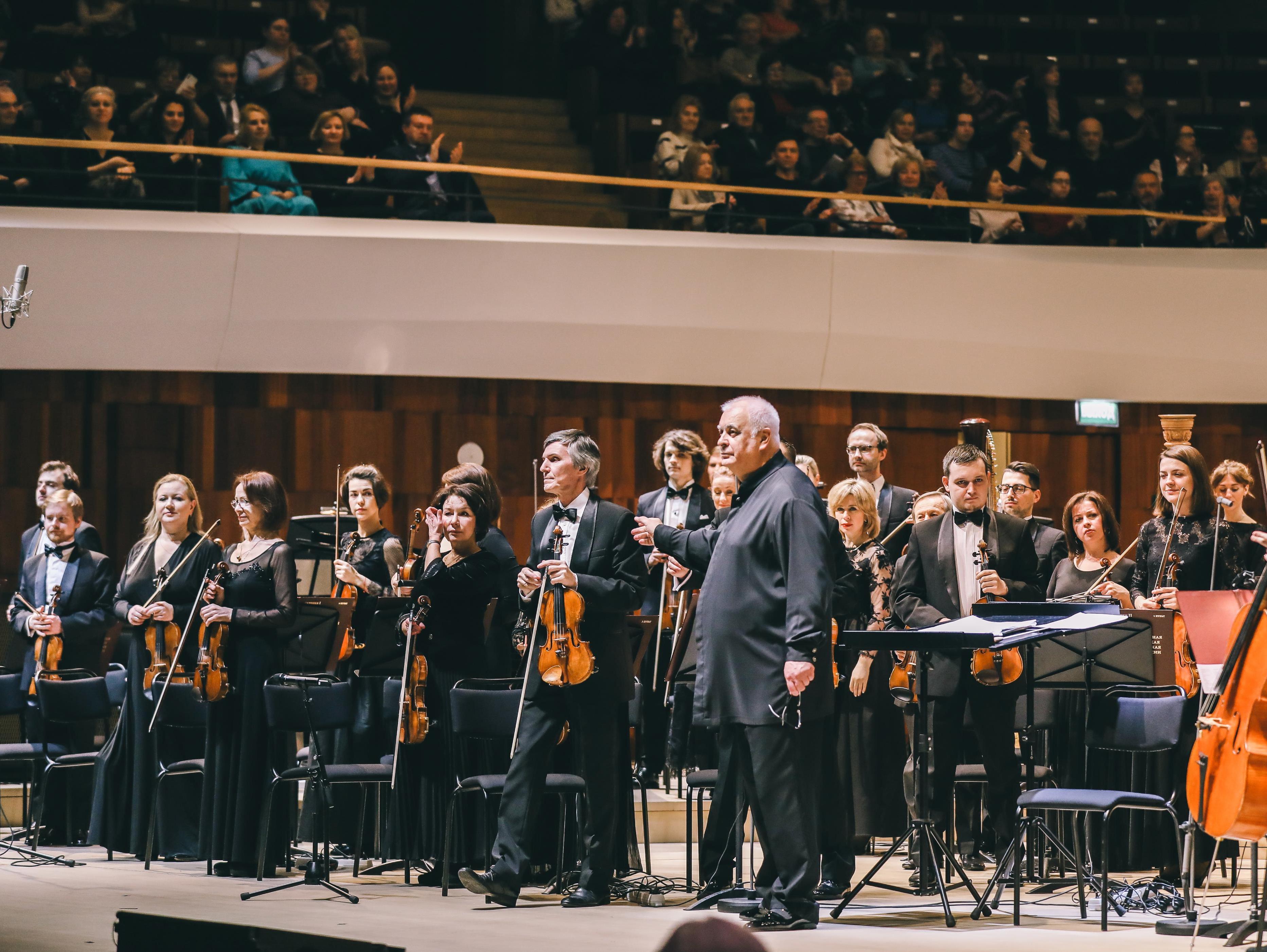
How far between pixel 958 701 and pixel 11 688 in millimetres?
4087

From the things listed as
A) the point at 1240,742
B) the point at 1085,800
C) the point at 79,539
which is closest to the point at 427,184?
the point at 79,539

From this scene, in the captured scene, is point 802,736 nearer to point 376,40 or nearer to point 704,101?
point 704,101

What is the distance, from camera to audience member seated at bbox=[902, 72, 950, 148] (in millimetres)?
11461

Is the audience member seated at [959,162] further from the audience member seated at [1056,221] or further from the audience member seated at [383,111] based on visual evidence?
the audience member seated at [383,111]

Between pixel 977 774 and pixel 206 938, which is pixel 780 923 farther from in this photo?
pixel 206 938

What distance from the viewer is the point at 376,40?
38.9 feet

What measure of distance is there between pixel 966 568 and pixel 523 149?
6380mm

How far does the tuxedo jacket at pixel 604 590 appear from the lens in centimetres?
571

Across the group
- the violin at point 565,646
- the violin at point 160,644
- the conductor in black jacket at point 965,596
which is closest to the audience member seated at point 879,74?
the conductor in black jacket at point 965,596

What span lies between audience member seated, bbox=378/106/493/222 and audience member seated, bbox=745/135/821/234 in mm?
1751

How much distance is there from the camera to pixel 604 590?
5.70 m

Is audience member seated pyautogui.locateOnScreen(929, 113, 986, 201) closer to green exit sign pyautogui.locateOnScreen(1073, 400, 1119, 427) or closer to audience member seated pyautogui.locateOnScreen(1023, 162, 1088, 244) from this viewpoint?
audience member seated pyautogui.locateOnScreen(1023, 162, 1088, 244)

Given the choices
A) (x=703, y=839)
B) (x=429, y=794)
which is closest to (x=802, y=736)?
(x=703, y=839)

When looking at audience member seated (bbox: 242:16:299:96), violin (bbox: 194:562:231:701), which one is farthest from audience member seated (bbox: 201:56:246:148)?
violin (bbox: 194:562:231:701)
